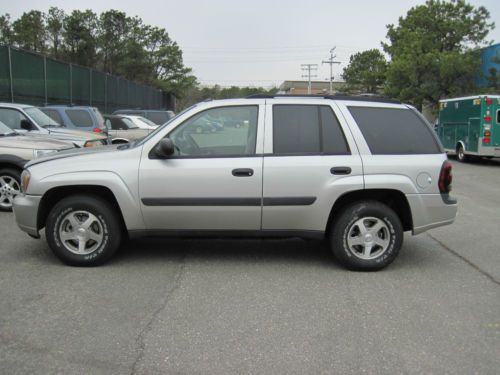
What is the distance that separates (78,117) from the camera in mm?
13953

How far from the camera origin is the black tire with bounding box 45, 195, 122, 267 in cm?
539

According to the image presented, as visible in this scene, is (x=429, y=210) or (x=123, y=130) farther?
(x=123, y=130)

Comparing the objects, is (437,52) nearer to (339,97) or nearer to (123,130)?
(123,130)

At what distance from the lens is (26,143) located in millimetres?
8555

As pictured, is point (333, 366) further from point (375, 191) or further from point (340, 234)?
point (375, 191)

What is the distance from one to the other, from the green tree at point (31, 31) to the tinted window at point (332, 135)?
4935cm

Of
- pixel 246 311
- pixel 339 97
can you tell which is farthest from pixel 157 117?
pixel 246 311

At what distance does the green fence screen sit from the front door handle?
49.0 feet

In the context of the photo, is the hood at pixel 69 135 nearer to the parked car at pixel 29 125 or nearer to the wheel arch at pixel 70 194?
the parked car at pixel 29 125

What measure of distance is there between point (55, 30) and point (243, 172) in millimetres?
50814

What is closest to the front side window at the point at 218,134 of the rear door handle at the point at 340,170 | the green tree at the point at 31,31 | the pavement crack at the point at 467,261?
the rear door handle at the point at 340,170

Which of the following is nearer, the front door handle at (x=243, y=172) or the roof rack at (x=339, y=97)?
the front door handle at (x=243, y=172)

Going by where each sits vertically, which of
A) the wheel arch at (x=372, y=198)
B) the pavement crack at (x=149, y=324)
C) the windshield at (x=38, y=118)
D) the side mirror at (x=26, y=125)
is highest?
the windshield at (x=38, y=118)

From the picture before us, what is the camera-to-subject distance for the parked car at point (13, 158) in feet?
27.1
